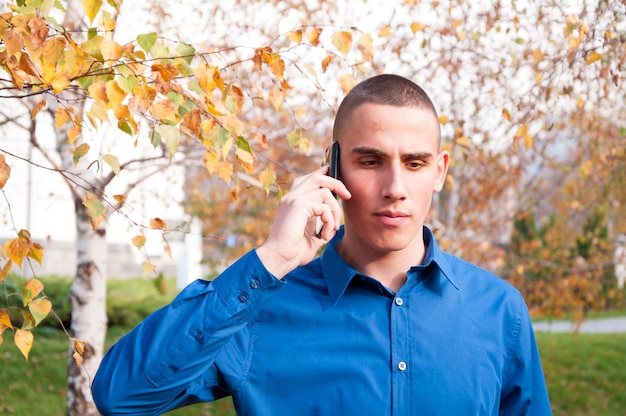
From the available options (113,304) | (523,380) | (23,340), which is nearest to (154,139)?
(23,340)

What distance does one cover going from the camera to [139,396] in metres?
2.18

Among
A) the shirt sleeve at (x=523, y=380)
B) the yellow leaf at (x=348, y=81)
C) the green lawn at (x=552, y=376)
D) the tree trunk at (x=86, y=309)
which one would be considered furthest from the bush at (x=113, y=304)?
the shirt sleeve at (x=523, y=380)

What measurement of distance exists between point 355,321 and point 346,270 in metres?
0.16

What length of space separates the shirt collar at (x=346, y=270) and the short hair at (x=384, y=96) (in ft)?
1.33

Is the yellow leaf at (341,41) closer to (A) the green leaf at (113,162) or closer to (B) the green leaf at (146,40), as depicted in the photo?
(B) the green leaf at (146,40)

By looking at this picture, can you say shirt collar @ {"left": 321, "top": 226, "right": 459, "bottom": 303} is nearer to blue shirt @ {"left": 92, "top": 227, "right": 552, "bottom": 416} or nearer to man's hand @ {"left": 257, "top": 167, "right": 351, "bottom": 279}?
blue shirt @ {"left": 92, "top": 227, "right": 552, "bottom": 416}

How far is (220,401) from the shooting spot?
10.9 m

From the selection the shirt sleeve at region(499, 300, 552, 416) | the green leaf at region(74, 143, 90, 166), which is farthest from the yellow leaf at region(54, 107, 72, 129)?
the shirt sleeve at region(499, 300, 552, 416)

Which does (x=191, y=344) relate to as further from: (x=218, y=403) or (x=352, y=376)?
(x=218, y=403)

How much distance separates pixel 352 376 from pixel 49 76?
1.35 metres

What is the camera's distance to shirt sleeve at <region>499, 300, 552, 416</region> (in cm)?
245

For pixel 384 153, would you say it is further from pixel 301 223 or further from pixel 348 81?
pixel 348 81

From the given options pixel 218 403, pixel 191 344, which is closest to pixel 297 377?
pixel 191 344

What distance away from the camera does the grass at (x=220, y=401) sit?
9.77 m
